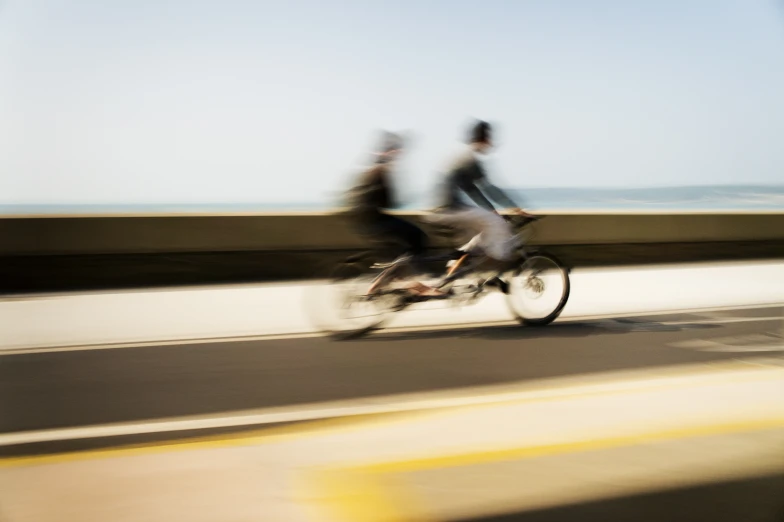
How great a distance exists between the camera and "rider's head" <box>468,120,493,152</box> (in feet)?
24.0

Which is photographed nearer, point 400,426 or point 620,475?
point 620,475

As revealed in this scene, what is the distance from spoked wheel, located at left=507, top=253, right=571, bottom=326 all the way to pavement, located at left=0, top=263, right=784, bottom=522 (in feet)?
0.62

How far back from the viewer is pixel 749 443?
4430 millimetres

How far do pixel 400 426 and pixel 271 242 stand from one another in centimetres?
610

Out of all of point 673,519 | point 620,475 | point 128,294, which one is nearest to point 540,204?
point 620,475

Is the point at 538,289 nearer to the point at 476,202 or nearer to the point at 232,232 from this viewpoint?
the point at 476,202

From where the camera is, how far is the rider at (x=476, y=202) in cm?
738

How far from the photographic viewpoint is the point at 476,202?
7.45 meters

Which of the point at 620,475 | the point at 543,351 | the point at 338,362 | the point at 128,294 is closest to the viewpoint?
the point at 620,475

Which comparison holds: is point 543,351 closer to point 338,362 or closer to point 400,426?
point 338,362

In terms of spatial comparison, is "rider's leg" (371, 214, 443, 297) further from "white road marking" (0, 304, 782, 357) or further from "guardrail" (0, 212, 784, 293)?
"guardrail" (0, 212, 784, 293)

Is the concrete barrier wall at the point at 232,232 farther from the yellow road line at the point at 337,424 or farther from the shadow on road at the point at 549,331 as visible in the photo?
the yellow road line at the point at 337,424

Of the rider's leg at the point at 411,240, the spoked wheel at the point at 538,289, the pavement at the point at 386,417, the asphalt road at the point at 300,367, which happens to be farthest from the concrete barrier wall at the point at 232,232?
the asphalt road at the point at 300,367

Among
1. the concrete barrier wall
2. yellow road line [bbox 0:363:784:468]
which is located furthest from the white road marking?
the concrete barrier wall
